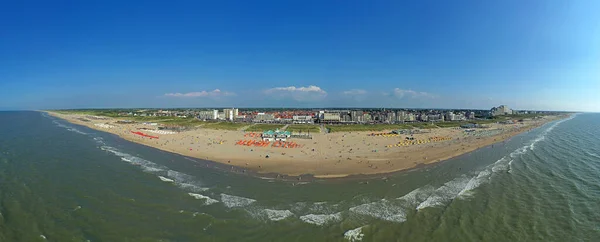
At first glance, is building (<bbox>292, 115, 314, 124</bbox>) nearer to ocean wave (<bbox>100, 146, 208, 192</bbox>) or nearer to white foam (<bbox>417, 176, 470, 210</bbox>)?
ocean wave (<bbox>100, 146, 208, 192</bbox>)

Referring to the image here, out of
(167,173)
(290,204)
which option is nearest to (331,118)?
(167,173)

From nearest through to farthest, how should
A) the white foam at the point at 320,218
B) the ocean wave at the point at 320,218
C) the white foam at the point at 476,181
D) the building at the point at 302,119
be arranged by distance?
the ocean wave at the point at 320,218 < the white foam at the point at 320,218 < the white foam at the point at 476,181 < the building at the point at 302,119

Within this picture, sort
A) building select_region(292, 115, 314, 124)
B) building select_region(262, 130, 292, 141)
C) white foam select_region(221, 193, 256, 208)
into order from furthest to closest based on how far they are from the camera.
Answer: building select_region(292, 115, 314, 124)
building select_region(262, 130, 292, 141)
white foam select_region(221, 193, 256, 208)

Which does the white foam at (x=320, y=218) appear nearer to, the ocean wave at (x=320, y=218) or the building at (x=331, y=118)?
the ocean wave at (x=320, y=218)

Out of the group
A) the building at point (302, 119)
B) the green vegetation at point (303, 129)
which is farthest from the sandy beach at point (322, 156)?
the building at point (302, 119)

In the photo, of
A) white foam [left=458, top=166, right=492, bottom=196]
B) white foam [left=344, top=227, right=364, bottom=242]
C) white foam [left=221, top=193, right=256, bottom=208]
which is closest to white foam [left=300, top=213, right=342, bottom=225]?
white foam [left=344, top=227, right=364, bottom=242]

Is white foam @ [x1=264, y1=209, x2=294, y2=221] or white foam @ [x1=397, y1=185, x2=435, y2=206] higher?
white foam @ [x1=397, y1=185, x2=435, y2=206]

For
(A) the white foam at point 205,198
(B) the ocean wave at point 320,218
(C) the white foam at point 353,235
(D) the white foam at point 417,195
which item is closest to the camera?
(C) the white foam at point 353,235

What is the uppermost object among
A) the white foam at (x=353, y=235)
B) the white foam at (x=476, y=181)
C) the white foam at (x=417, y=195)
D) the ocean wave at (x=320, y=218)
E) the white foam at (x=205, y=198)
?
the white foam at (x=476, y=181)
